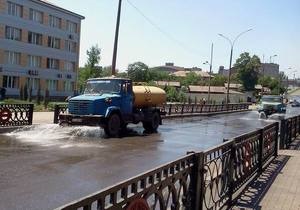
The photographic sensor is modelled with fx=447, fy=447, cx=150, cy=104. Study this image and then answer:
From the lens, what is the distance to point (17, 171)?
31.2 feet

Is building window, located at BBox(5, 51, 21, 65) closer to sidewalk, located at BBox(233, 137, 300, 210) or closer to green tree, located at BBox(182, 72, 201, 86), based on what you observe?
sidewalk, located at BBox(233, 137, 300, 210)

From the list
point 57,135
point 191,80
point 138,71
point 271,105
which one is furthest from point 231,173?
point 191,80

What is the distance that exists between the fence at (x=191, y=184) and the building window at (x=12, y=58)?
43481mm

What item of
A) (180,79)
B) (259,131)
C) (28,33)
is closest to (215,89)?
(180,79)

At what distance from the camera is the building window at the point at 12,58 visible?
48.8m

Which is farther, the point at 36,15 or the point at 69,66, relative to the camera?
the point at 69,66

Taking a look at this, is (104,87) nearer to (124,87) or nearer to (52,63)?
(124,87)

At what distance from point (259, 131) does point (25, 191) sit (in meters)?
5.27

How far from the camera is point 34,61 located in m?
53.4

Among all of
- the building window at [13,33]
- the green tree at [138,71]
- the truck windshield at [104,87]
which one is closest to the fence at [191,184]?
the truck windshield at [104,87]

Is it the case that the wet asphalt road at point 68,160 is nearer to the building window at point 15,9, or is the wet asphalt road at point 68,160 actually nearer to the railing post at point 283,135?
the railing post at point 283,135

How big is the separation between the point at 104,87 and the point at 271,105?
24797mm

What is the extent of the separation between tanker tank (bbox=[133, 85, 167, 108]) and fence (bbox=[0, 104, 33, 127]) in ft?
15.8

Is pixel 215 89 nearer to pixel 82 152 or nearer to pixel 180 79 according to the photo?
pixel 180 79
